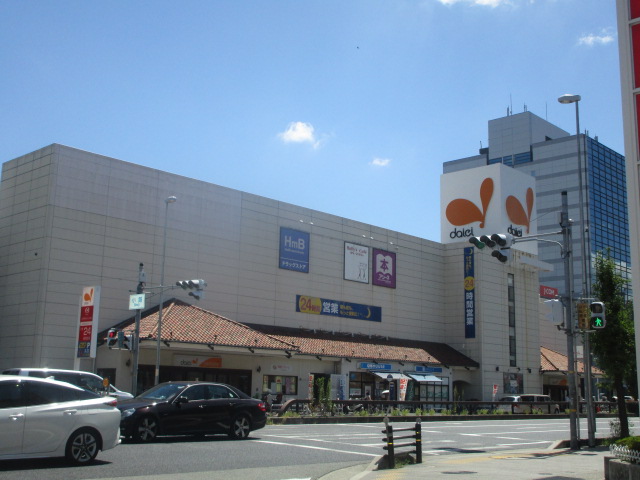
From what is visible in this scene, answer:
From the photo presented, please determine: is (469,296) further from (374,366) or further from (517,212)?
(374,366)

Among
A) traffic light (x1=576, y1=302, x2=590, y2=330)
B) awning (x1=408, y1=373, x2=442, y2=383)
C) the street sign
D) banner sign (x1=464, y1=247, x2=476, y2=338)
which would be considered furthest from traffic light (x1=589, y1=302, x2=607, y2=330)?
banner sign (x1=464, y1=247, x2=476, y2=338)

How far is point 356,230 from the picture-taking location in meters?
50.0

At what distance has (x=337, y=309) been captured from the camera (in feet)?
157

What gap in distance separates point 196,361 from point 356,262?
617 inches

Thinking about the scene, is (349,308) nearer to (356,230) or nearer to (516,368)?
(356,230)

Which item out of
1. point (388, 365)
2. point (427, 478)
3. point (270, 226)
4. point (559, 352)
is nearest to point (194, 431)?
point (427, 478)

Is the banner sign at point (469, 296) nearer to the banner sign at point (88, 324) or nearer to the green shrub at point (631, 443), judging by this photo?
the banner sign at point (88, 324)

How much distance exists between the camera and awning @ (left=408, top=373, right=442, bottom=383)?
48125 mm

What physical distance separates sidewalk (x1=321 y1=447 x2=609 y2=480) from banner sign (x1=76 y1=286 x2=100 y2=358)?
1804cm

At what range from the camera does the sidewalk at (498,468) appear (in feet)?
41.2

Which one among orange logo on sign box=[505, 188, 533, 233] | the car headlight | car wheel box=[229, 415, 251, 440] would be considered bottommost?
car wheel box=[229, 415, 251, 440]

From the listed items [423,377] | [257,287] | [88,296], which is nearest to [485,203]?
[423,377]

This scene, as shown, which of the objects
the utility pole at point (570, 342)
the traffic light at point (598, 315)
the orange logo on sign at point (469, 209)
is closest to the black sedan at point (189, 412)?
the utility pole at point (570, 342)

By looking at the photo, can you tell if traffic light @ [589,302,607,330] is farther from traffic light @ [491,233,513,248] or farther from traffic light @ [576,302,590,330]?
traffic light @ [491,233,513,248]
